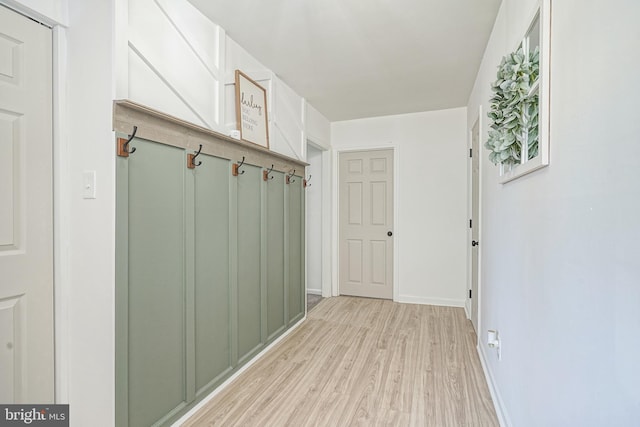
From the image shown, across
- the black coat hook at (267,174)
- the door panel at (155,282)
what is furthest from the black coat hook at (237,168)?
the door panel at (155,282)

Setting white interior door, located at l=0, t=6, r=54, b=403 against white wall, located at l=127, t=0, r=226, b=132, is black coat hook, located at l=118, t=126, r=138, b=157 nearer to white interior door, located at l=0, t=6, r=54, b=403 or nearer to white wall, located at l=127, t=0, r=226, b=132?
white wall, located at l=127, t=0, r=226, b=132

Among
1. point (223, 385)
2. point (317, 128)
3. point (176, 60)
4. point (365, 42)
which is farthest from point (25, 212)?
point (317, 128)

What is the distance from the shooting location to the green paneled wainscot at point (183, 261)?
5.03 feet

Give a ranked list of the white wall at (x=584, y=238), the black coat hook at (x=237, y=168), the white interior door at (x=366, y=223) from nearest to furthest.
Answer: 1. the white wall at (x=584, y=238)
2. the black coat hook at (x=237, y=168)
3. the white interior door at (x=366, y=223)

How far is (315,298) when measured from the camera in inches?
180

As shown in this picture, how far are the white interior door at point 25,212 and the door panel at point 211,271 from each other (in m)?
0.69

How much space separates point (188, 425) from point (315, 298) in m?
2.82

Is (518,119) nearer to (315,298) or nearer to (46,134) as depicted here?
(46,134)

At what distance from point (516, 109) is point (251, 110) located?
6.03ft

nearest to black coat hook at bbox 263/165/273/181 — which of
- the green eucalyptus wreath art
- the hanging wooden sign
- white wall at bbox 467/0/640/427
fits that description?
the hanging wooden sign

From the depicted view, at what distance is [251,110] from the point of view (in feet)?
8.46

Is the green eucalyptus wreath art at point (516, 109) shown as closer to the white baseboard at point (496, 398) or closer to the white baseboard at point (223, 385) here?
the white baseboard at point (496, 398)

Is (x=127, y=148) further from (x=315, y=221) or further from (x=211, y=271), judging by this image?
(x=315, y=221)

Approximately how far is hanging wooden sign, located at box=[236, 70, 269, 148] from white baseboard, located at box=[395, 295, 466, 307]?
2780 millimetres
